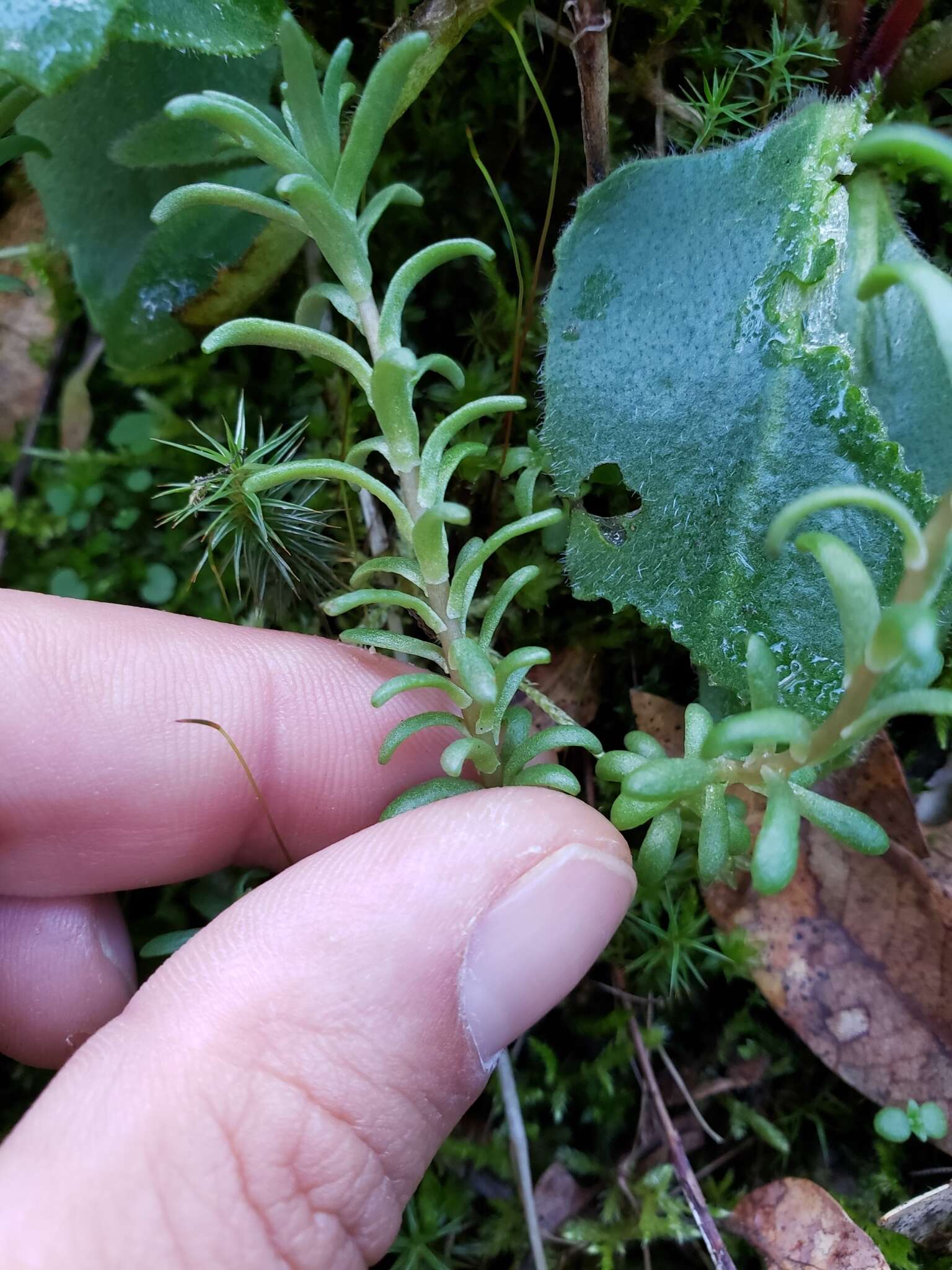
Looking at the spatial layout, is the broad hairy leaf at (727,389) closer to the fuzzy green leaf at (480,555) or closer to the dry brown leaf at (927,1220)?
the fuzzy green leaf at (480,555)

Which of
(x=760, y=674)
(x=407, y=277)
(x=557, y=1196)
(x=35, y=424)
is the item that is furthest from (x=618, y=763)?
(x=35, y=424)

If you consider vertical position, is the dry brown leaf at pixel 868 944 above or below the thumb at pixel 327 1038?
below

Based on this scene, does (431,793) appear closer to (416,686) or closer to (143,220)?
(416,686)

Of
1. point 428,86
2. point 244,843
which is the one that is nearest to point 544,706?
point 244,843

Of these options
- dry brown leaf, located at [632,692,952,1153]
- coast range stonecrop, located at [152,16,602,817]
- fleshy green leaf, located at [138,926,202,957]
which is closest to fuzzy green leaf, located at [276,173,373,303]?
coast range stonecrop, located at [152,16,602,817]

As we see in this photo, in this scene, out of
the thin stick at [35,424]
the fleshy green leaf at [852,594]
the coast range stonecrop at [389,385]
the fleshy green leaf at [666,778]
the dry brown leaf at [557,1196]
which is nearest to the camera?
the fleshy green leaf at [852,594]

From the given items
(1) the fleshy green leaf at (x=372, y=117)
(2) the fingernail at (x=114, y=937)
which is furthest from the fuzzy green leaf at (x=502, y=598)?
(2) the fingernail at (x=114, y=937)
